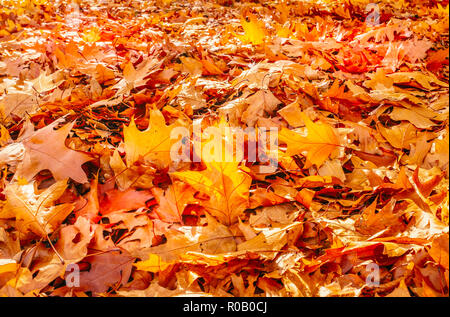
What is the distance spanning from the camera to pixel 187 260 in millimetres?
829

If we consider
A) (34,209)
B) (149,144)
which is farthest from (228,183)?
(34,209)

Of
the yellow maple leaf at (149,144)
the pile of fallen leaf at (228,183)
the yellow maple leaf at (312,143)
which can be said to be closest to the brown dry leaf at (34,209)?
the pile of fallen leaf at (228,183)

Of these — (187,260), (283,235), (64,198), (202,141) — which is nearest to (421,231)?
(283,235)

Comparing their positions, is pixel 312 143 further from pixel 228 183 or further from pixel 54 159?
pixel 54 159

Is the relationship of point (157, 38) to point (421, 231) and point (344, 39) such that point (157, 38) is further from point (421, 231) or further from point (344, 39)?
point (421, 231)

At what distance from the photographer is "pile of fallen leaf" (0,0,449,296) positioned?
803 mm

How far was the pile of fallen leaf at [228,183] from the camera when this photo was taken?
2.63ft

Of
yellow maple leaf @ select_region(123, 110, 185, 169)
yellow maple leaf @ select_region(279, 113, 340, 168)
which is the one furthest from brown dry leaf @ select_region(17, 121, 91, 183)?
yellow maple leaf @ select_region(279, 113, 340, 168)

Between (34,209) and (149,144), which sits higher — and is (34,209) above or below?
below

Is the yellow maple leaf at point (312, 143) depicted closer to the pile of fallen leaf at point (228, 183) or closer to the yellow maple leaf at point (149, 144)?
the pile of fallen leaf at point (228, 183)

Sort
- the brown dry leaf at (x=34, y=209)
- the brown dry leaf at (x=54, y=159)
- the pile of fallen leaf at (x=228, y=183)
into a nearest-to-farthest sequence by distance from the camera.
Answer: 1. the pile of fallen leaf at (x=228, y=183)
2. the brown dry leaf at (x=34, y=209)
3. the brown dry leaf at (x=54, y=159)

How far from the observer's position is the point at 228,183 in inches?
36.7

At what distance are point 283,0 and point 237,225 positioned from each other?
16.2 feet

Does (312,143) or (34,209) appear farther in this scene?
(312,143)
